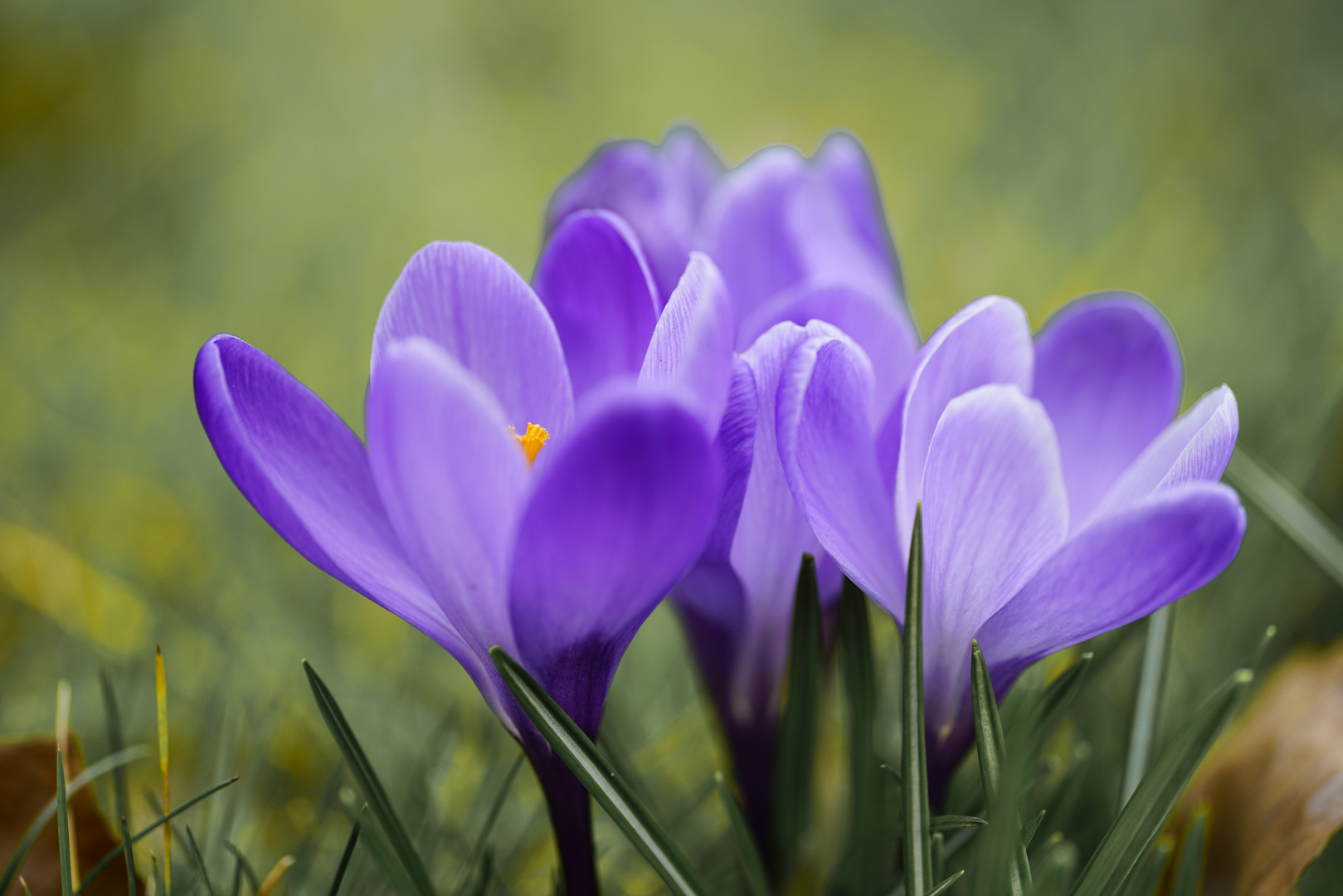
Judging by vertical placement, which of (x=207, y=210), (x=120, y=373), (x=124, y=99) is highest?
(x=124, y=99)

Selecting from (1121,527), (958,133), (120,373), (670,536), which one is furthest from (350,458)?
(958,133)

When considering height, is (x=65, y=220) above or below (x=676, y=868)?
above

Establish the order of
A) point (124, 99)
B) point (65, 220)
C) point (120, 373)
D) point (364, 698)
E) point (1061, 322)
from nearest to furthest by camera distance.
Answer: point (1061, 322) → point (364, 698) → point (120, 373) → point (65, 220) → point (124, 99)

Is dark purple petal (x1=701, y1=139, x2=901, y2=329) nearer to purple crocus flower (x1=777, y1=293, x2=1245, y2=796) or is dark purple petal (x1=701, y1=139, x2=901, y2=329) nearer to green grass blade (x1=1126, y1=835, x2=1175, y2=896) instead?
purple crocus flower (x1=777, y1=293, x2=1245, y2=796)

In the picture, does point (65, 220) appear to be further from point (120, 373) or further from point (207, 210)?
point (120, 373)

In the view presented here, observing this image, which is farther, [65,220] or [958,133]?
[958,133]

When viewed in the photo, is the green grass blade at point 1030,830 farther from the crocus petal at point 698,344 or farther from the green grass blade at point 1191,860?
the crocus petal at point 698,344

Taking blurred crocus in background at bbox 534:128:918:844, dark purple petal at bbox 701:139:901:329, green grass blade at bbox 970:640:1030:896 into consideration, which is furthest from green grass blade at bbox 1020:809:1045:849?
dark purple petal at bbox 701:139:901:329

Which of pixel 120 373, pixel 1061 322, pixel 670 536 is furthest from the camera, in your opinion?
pixel 120 373
